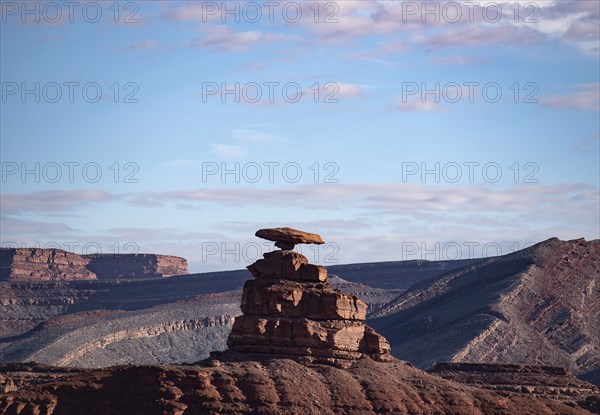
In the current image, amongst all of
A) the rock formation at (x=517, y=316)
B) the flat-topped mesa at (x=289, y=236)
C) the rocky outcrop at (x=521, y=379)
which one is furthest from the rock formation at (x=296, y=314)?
the rock formation at (x=517, y=316)

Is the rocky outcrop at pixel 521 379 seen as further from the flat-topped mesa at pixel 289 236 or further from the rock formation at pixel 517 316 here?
the flat-topped mesa at pixel 289 236

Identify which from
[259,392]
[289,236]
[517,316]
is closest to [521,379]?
[289,236]

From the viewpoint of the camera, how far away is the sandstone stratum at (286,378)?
77.9 metres

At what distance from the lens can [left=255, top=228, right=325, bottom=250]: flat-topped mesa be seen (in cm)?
8925

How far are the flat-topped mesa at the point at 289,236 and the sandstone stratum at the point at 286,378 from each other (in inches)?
27.3

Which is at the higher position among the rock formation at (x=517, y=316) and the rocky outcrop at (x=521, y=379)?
the rock formation at (x=517, y=316)

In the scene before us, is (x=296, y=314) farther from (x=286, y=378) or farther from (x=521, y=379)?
(x=521, y=379)

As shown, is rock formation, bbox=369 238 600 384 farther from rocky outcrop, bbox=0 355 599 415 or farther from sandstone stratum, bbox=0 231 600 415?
rocky outcrop, bbox=0 355 599 415

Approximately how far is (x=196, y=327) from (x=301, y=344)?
111615 mm

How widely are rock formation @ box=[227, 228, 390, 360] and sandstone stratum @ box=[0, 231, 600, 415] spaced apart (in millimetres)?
51

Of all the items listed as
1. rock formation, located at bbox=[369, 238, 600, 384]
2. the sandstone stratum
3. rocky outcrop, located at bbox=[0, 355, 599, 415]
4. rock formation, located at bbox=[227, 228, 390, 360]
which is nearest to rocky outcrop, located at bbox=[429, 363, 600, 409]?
rock formation, located at bbox=[369, 238, 600, 384]

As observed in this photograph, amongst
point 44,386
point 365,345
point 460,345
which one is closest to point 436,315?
point 460,345

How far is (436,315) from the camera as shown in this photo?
174 m

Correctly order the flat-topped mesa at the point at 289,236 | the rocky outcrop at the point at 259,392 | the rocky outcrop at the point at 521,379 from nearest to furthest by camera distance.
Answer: the rocky outcrop at the point at 259,392
the flat-topped mesa at the point at 289,236
the rocky outcrop at the point at 521,379
